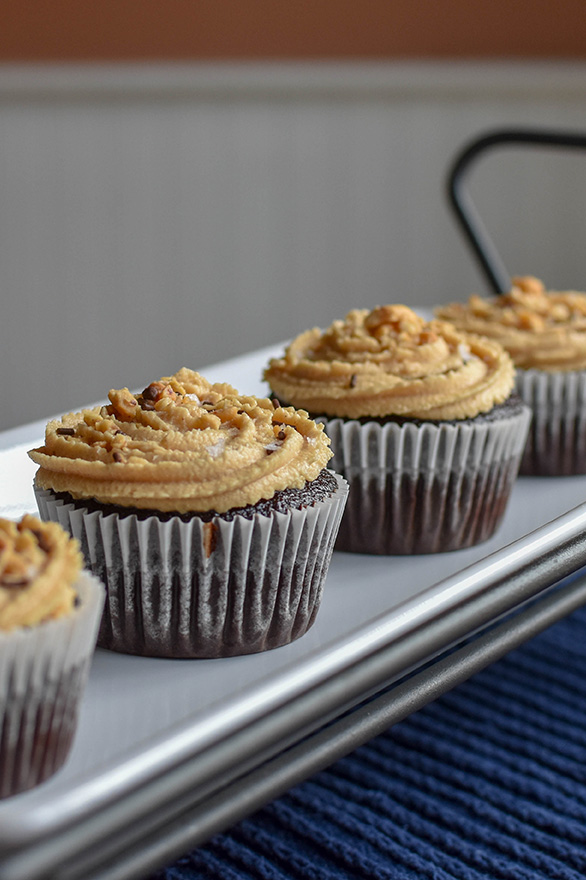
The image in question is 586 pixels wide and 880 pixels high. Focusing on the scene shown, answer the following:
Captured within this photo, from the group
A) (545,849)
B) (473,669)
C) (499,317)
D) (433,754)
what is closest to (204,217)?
(499,317)

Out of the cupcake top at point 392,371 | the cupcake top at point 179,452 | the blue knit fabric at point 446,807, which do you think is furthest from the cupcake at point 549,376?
the cupcake top at point 179,452

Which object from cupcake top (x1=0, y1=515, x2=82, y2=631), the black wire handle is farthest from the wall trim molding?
cupcake top (x1=0, y1=515, x2=82, y2=631)

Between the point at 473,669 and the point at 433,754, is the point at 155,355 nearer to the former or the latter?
the point at 433,754

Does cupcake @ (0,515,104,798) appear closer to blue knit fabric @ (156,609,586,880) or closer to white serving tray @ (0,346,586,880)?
white serving tray @ (0,346,586,880)

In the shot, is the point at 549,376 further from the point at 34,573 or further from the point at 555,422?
the point at 34,573

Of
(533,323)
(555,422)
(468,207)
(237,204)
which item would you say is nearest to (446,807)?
(555,422)

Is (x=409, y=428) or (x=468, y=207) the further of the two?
(x=468, y=207)

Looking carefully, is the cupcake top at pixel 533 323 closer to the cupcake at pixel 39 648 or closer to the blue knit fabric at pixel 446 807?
the blue knit fabric at pixel 446 807
